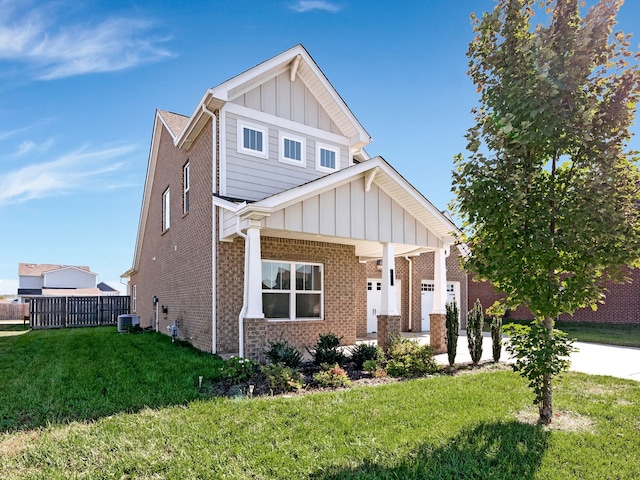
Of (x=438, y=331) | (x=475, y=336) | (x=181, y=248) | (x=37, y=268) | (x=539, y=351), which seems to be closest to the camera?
(x=539, y=351)

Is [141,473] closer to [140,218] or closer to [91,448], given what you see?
[91,448]

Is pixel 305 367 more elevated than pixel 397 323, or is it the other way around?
pixel 397 323

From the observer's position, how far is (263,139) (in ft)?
37.1

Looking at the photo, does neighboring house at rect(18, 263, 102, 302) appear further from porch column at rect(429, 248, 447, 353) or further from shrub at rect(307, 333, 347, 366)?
shrub at rect(307, 333, 347, 366)

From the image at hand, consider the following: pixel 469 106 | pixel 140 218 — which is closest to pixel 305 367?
pixel 469 106

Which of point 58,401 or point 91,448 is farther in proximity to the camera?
point 58,401

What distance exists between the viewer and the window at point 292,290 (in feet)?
36.7

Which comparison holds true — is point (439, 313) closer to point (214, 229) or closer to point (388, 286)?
point (388, 286)

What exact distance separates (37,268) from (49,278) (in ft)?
9.00

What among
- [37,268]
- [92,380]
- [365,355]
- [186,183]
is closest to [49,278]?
[37,268]

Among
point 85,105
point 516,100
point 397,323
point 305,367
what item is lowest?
point 305,367

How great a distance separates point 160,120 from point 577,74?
1476cm

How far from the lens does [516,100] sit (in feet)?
16.6

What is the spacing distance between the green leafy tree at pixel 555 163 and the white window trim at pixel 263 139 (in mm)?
6664
